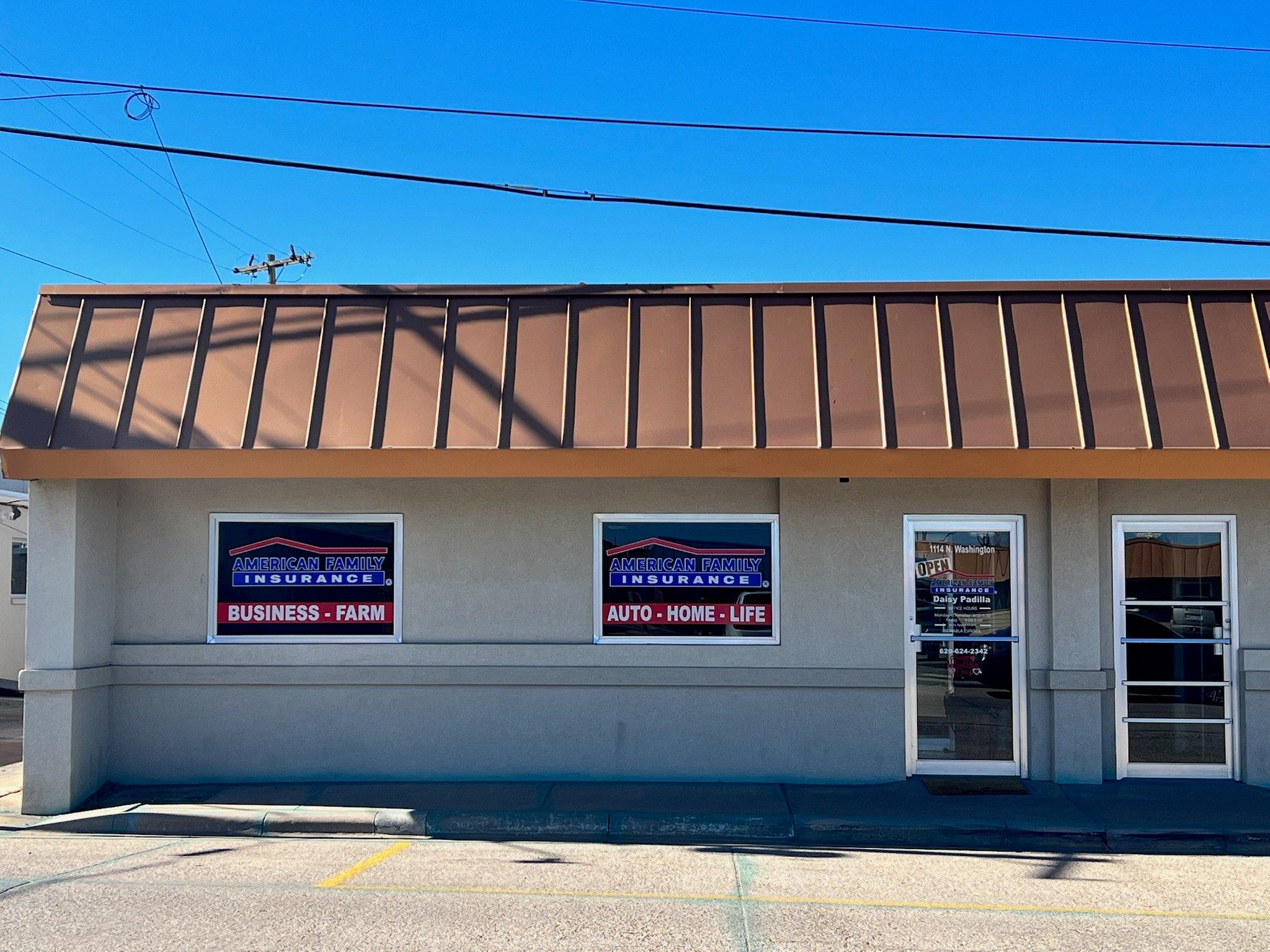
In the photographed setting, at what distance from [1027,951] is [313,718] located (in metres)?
6.28

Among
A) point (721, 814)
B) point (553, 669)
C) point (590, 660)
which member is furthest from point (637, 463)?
point (721, 814)

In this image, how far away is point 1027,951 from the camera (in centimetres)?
569

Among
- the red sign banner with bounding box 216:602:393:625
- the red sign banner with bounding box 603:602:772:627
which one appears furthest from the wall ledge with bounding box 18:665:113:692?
the red sign banner with bounding box 603:602:772:627

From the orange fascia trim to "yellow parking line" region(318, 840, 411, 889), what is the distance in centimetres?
286

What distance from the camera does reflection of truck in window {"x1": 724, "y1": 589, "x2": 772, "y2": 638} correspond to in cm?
967

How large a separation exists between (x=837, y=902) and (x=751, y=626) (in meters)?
3.35

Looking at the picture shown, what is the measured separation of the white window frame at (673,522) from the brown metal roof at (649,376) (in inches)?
41.5

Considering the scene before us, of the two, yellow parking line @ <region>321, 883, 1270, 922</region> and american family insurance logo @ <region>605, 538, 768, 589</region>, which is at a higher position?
american family insurance logo @ <region>605, 538, 768, 589</region>

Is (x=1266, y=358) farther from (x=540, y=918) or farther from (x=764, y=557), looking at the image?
(x=540, y=918)

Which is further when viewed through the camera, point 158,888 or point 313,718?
point 313,718

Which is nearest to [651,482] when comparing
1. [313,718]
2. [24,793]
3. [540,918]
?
[313,718]

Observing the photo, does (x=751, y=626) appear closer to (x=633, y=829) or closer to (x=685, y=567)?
(x=685, y=567)

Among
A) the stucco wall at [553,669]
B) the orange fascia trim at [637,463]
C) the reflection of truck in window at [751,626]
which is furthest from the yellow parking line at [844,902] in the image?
the orange fascia trim at [637,463]

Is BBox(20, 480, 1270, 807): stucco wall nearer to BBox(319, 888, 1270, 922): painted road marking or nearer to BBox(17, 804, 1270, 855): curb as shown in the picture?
BBox(17, 804, 1270, 855): curb
